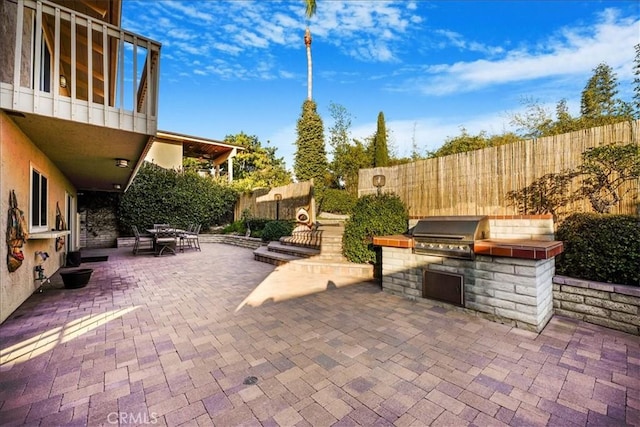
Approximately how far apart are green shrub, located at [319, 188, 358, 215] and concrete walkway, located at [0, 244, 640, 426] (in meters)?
11.5

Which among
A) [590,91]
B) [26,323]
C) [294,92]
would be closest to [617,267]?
[26,323]

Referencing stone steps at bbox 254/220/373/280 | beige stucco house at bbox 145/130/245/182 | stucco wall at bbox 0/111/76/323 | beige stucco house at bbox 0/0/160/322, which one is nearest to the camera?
beige stucco house at bbox 0/0/160/322

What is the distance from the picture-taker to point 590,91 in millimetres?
9031

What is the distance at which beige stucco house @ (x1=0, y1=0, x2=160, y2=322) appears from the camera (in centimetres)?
309

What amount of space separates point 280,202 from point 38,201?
823cm

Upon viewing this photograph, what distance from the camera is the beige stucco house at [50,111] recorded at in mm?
3086

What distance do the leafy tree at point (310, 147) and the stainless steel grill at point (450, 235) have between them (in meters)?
15.0

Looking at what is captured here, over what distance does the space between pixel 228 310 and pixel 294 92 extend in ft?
62.2

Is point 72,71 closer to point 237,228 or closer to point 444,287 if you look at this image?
point 444,287

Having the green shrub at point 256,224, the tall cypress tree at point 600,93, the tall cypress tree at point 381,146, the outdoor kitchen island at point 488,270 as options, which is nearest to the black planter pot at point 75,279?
the outdoor kitchen island at point 488,270

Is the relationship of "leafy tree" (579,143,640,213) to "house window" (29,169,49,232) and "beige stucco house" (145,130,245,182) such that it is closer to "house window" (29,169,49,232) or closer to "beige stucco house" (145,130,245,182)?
"house window" (29,169,49,232)

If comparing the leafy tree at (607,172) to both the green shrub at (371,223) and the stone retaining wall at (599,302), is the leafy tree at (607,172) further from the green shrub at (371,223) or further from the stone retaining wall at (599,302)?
the green shrub at (371,223)

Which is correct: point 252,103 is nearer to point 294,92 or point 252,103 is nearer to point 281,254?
point 294,92

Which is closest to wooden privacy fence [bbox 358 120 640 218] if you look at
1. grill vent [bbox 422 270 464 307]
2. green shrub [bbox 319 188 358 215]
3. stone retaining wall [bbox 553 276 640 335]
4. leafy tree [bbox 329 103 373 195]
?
stone retaining wall [bbox 553 276 640 335]
